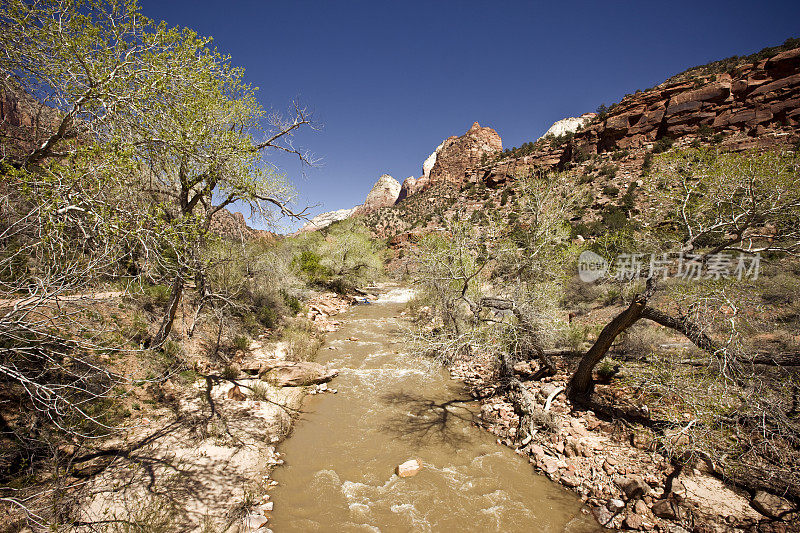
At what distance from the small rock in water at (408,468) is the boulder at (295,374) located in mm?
Result: 3681

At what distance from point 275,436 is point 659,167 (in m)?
8.98

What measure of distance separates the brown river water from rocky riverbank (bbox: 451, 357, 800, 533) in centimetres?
31

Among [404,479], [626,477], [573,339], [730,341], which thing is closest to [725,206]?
[730,341]

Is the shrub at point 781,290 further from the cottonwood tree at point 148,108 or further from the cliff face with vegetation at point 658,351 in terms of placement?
the cottonwood tree at point 148,108

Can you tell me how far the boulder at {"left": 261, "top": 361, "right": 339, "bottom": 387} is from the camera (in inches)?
305

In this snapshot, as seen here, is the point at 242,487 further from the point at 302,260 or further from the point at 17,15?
the point at 302,260

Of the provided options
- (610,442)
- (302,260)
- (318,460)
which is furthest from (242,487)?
(302,260)

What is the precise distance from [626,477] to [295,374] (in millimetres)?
7075

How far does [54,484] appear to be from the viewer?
3609 mm

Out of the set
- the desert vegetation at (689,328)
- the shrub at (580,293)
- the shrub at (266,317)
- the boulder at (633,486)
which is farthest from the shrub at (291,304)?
the shrub at (580,293)

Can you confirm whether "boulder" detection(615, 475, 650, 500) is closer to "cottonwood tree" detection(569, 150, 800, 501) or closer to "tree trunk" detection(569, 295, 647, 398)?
"cottonwood tree" detection(569, 150, 800, 501)

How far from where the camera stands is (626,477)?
15.0ft

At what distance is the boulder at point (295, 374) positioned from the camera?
7735 millimetres

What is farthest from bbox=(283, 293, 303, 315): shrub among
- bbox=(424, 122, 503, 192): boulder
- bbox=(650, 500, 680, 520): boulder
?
bbox=(424, 122, 503, 192): boulder
